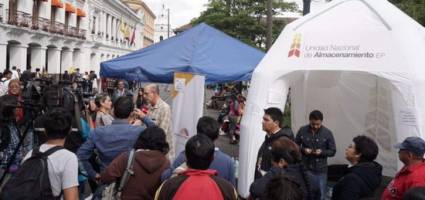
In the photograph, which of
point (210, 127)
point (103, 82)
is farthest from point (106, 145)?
point (103, 82)

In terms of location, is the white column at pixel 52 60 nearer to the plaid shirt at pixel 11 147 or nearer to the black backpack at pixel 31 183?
the plaid shirt at pixel 11 147

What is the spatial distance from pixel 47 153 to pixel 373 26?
5217 mm

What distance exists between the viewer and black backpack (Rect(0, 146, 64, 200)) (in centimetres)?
327

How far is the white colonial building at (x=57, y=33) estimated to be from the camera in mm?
28375

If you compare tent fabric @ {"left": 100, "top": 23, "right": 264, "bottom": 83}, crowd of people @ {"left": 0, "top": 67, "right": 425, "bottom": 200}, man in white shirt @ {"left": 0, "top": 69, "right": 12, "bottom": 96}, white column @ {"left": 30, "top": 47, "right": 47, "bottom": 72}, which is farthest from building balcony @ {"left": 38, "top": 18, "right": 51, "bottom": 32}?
crowd of people @ {"left": 0, "top": 67, "right": 425, "bottom": 200}

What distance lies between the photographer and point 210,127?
4.09 metres

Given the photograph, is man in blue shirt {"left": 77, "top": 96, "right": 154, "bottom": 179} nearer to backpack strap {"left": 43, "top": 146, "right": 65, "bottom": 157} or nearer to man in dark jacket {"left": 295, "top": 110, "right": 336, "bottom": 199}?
backpack strap {"left": 43, "top": 146, "right": 65, "bottom": 157}

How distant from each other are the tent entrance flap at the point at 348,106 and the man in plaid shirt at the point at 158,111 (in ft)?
12.1

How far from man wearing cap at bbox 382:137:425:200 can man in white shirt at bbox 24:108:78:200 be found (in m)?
2.64

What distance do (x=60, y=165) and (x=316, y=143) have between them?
14.0 feet

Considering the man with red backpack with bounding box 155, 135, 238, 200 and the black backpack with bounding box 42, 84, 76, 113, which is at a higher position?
the black backpack with bounding box 42, 84, 76, 113

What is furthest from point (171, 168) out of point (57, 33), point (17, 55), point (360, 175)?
point (57, 33)

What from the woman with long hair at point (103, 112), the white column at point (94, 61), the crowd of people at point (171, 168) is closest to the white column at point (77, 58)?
the white column at point (94, 61)

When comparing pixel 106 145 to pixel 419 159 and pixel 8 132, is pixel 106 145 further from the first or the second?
pixel 419 159
